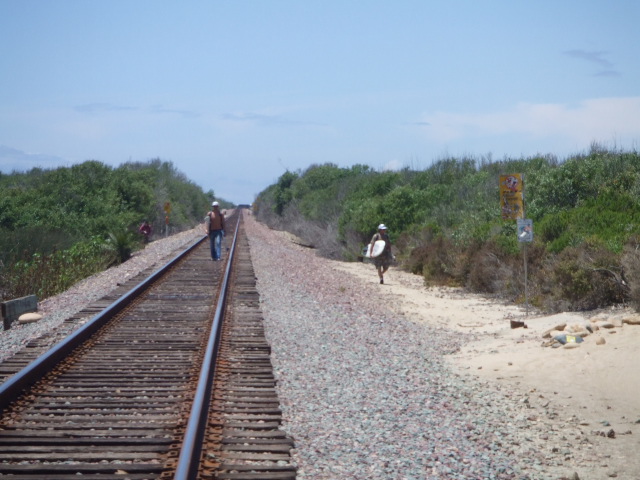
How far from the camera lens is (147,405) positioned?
790cm

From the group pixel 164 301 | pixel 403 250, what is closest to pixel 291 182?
pixel 403 250

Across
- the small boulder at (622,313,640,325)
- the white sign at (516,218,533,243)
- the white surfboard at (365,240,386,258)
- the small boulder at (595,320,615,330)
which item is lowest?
the small boulder at (595,320,615,330)

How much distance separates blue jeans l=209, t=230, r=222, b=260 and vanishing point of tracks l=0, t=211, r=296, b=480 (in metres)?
11.2

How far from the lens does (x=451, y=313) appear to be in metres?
18.2

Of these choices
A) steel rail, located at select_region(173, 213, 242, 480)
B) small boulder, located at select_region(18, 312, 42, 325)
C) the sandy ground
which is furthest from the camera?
small boulder, located at select_region(18, 312, 42, 325)

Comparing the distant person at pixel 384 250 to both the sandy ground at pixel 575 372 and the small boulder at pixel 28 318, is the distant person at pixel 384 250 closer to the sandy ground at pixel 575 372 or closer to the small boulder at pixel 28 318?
the sandy ground at pixel 575 372

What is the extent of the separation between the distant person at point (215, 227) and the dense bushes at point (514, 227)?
656cm

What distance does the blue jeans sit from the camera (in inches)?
970

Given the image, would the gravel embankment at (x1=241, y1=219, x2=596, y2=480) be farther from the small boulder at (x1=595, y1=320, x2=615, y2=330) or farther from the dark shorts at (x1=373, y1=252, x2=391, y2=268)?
the dark shorts at (x1=373, y1=252, x2=391, y2=268)

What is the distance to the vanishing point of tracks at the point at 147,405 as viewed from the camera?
6.18 metres

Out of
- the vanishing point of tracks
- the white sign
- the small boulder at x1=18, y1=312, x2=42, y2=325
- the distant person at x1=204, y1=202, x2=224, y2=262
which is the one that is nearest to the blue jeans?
the distant person at x1=204, y1=202, x2=224, y2=262

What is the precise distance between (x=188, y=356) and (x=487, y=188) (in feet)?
77.0

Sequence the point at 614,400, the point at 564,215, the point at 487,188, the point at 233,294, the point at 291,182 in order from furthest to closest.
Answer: the point at 291,182 < the point at 487,188 < the point at 564,215 < the point at 233,294 < the point at 614,400

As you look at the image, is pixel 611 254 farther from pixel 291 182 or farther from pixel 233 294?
pixel 291 182
